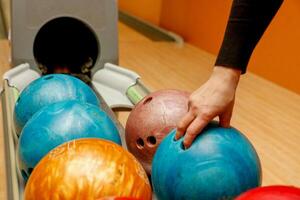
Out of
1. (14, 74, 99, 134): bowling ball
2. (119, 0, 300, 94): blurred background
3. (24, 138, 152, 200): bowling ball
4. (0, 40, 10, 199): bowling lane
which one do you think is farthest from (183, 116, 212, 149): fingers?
(119, 0, 300, 94): blurred background

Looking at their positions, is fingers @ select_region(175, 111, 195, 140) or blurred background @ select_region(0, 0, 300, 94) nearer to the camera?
fingers @ select_region(175, 111, 195, 140)

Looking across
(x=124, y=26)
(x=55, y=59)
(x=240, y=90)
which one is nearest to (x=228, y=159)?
(x=55, y=59)

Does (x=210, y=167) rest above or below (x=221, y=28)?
above

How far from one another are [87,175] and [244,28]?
0.41 metres

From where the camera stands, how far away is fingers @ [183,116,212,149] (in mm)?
918

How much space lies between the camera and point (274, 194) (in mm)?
675

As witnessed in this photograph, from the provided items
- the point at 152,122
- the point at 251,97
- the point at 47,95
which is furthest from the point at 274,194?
the point at 251,97

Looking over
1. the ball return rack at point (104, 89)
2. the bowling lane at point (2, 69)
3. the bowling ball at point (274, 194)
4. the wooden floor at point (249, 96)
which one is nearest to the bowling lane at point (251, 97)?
the wooden floor at point (249, 96)

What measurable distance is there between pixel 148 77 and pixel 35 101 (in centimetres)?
144

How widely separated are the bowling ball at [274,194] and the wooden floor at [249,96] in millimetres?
946

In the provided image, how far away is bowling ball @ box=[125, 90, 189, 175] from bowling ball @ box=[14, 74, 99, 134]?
24 centimetres

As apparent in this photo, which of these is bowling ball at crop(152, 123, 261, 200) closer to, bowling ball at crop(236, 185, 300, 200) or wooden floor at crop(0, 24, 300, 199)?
bowling ball at crop(236, 185, 300, 200)

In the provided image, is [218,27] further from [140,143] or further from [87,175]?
[87,175]

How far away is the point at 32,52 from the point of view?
196cm
